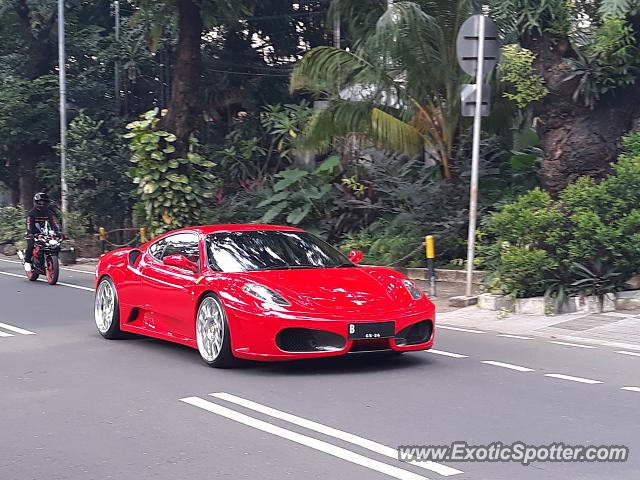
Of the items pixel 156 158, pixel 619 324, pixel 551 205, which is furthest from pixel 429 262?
pixel 156 158

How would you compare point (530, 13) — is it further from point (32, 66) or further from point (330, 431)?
point (32, 66)

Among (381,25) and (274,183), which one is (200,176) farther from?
(381,25)

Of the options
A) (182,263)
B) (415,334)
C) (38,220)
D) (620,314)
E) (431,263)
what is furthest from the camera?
(38,220)

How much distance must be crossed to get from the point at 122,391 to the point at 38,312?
6.20 m

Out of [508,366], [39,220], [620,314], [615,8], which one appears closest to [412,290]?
[508,366]

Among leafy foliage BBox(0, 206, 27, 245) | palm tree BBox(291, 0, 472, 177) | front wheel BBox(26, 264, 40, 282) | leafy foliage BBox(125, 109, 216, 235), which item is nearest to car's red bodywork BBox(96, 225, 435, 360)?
palm tree BBox(291, 0, 472, 177)

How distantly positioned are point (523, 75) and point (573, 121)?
1.05 m

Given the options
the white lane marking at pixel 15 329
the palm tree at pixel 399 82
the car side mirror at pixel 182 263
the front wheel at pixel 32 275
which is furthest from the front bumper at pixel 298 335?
the front wheel at pixel 32 275

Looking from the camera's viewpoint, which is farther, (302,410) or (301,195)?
(301,195)

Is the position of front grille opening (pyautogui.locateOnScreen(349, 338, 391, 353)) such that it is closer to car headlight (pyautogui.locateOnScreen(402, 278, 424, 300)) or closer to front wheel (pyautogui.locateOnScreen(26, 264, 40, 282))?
car headlight (pyautogui.locateOnScreen(402, 278, 424, 300))

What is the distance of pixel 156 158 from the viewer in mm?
20969

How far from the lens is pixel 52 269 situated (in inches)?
716

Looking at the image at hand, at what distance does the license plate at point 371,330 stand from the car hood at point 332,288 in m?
0.15

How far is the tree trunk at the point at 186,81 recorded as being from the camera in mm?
21984
